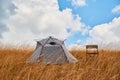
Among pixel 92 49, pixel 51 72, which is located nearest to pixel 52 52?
pixel 92 49

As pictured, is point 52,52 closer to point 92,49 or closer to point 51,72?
point 92,49

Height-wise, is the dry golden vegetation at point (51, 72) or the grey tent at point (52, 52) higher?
the grey tent at point (52, 52)

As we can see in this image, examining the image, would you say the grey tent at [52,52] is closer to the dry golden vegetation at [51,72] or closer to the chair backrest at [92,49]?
the chair backrest at [92,49]

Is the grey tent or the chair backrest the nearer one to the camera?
the grey tent

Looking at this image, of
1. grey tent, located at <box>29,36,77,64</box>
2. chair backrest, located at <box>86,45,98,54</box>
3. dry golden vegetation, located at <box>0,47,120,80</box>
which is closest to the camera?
dry golden vegetation, located at <box>0,47,120,80</box>

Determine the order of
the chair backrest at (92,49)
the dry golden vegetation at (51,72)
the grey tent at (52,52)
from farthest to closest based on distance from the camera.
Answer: the chair backrest at (92,49) → the grey tent at (52,52) → the dry golden vegetation at (51,72)

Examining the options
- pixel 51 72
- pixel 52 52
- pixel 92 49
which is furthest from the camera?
pixel 92 49

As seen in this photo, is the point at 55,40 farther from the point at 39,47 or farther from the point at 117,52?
the point at 117,52

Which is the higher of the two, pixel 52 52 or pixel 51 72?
pixel 52 52

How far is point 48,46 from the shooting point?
11586mm

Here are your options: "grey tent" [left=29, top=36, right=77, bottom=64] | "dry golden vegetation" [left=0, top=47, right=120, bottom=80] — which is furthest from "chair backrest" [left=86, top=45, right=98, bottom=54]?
"dry golden vegetation" [left=0, top=47, right=120, bottom=80]

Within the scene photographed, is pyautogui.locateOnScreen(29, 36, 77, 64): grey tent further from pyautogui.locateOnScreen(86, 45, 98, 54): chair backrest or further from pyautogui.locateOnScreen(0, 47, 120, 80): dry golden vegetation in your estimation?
pyautogui.locateOnScreen(0, 47, 120, 80): dry golden vegetation

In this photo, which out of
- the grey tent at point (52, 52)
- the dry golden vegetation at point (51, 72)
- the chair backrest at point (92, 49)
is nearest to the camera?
the dry golden vegetation at point (51, 72)

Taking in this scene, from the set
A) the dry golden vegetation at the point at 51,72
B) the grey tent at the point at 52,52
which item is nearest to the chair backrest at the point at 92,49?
the grey tent at the point at 52,52
